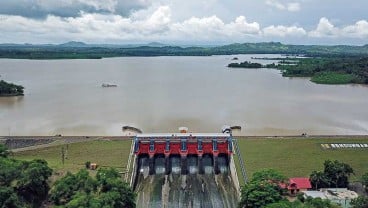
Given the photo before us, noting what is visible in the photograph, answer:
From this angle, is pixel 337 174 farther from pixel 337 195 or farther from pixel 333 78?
pixel 333 78

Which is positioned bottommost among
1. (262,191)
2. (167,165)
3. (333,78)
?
(167,165)

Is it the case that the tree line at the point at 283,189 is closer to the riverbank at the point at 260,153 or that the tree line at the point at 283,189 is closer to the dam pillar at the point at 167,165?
the riverbank at the point at 260,153

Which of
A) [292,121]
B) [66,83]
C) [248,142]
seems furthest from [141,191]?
[66,83]

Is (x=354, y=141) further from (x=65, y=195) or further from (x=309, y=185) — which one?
Answer: (x=65, y=195)

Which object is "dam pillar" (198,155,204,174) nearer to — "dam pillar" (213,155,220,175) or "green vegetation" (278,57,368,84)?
"dam pillar" (213,155,220,175)

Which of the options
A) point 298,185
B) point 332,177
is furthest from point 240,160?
point 332,177

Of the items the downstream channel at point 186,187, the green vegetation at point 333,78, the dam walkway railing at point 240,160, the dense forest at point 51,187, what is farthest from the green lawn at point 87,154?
the green vegetation at point 333,78
